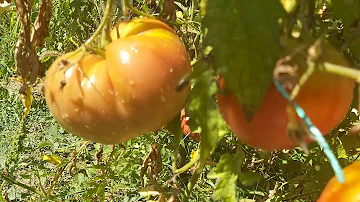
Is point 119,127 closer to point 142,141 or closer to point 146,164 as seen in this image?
point 146,164

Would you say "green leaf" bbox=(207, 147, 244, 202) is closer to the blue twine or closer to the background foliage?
the background foliage

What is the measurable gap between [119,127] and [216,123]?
158mm

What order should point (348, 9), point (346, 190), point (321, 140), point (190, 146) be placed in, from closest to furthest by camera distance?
point (321, 140), point (346, 190), point (348, 9), point (190, 146)

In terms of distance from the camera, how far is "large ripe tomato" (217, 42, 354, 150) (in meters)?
0.53

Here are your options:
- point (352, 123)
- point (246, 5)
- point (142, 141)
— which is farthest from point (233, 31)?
point (142, 141)

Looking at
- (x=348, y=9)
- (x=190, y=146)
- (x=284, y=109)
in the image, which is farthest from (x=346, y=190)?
(x=190, y=146)

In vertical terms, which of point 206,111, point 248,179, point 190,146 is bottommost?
point 190,146

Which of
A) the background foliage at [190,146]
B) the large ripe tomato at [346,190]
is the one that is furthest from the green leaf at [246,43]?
the large ripe tomato at [346,190]

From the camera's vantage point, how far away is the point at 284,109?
0.54 metres

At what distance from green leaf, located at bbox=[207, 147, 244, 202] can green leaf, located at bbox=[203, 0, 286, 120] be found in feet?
0.82

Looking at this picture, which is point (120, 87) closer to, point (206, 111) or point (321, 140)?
point (206, 111)

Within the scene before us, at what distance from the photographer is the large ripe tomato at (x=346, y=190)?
0.57 m

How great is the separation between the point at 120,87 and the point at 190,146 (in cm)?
127

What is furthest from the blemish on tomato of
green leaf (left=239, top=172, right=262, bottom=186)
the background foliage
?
green leaf (left=239, top=172, right=262, bottom=186)
